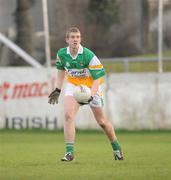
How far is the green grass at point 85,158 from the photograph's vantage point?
1110cm

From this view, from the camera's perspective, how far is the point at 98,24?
42219mm

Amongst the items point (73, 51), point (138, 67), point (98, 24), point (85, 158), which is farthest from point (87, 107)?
point (98, 24)

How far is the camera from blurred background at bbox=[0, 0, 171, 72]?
36.6 m

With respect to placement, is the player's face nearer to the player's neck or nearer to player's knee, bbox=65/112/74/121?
the player's neck

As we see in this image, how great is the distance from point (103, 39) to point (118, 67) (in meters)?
12.1

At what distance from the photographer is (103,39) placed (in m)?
40.8

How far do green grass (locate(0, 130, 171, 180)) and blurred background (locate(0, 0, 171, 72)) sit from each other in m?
13.2

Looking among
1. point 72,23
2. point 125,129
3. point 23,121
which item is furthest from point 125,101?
point 72,23

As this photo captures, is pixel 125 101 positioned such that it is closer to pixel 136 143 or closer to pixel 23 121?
pixel 23 121

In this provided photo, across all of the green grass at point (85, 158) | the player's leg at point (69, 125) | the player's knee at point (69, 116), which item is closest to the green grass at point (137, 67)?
the green grass at point (85, 158)

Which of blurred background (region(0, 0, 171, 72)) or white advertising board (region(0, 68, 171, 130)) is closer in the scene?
white advertising board (region(0, 68, 171, 130))

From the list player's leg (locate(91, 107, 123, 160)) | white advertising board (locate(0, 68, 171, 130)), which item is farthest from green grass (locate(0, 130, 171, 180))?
white advertising board (locate(0, 68, 171, 130))

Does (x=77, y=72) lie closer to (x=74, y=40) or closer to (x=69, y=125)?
(x=74, y=40)

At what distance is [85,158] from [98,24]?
2842 cm
